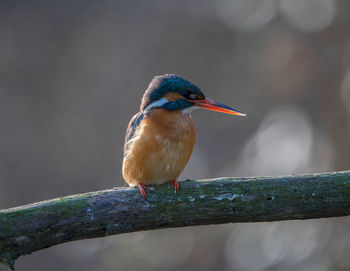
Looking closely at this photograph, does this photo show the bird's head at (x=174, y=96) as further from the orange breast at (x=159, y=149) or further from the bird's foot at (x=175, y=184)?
the bird's foot at (x=175, y=184)

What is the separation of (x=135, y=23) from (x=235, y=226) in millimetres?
4504

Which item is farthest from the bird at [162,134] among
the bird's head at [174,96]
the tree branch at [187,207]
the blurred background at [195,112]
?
the blurred background at [195,112]

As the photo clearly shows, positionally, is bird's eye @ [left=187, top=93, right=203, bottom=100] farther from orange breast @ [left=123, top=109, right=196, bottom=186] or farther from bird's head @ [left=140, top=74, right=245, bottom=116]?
orange breast @ [left=123, top=109, right=196, bottom=186]

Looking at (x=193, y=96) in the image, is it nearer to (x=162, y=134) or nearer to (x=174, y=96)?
(x=174, y=96)

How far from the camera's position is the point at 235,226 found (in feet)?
19.6

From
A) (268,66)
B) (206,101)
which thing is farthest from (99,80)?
(206,101)

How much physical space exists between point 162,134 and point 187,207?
646mm

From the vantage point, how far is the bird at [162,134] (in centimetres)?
321

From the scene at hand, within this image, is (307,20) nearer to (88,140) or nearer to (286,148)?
(286,148)

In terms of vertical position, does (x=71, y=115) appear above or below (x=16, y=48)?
below

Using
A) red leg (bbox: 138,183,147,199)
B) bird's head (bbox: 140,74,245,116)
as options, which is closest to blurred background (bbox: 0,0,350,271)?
bird's head (bbox: 140,74,245,116)

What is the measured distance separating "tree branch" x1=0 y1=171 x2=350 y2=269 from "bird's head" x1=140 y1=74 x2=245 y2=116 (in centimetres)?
79

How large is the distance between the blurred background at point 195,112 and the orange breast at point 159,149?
2469 millimetres

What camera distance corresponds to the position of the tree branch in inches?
103
